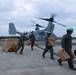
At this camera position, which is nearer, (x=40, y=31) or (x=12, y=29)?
(x=40, y=31)

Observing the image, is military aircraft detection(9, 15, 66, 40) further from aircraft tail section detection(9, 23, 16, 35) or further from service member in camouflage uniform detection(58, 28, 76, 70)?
service member in camouflage uniform detection(58, 28, 76, 70)

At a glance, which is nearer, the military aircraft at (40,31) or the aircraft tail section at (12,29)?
the military aircraft at (40,31)

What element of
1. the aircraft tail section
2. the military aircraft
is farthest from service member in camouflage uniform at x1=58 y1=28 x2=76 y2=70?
the aircraft tail section

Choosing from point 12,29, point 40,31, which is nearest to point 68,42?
point 40,31

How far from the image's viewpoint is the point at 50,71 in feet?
35.9

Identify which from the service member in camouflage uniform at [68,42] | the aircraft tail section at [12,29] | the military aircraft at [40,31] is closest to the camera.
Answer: the service member in camouflage uniform at [68,42]

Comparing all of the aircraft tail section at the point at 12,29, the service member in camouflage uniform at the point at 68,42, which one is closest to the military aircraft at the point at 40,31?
the aircraft tail section at the point at 12,29

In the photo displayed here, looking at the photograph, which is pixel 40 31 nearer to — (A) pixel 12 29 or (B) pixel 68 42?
(A) pixel 12 29

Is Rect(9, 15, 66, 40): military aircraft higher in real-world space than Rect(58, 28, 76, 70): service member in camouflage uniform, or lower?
lower

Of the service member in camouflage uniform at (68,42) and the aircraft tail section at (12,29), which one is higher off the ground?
the service member in camouflage uniform at (68,42)

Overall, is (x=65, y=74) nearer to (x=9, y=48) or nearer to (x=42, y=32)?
(x=9, y=48)

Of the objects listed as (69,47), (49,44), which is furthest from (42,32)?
(69,47)

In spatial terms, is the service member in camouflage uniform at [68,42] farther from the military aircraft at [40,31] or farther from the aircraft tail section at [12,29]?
the aircraft tail section at [12,29]

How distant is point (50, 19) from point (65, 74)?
153 ft
